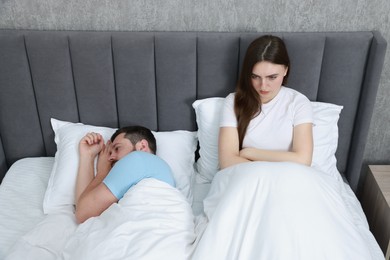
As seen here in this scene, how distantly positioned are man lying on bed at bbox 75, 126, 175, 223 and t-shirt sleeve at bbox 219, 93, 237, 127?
1.04 feet

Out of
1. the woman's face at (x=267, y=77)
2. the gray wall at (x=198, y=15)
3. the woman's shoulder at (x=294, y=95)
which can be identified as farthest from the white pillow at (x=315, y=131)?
the gray wall at (x=198, y=15)

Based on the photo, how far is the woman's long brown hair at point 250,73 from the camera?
A: 1594mm

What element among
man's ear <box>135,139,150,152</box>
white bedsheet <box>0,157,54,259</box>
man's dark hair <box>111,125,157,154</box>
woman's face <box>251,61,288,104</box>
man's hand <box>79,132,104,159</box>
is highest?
woman's face <box>251,61,288,104</box>

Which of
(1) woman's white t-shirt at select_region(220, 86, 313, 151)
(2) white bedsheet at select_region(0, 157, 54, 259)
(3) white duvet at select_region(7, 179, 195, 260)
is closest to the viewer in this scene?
(3) white duvet at select_region(7, 179, 195, 260)

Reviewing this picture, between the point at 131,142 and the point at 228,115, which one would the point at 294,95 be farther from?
the point at 131,142

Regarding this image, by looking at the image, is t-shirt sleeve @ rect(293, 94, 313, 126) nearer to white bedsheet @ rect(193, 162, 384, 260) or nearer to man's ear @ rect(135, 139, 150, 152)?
white bedsheet @ rect(193, 162, 384, 260)

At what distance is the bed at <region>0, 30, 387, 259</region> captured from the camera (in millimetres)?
1757

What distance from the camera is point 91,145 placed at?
1774 millimetres

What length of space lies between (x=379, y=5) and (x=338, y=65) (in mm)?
331

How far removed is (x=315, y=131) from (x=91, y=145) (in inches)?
40.0

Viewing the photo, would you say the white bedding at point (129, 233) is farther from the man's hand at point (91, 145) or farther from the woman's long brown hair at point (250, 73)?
the woman's long brown hair at point (250, 73)

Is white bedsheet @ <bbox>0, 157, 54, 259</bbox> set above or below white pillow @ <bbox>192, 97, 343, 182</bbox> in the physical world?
below

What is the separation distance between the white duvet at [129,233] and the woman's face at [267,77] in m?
0.56

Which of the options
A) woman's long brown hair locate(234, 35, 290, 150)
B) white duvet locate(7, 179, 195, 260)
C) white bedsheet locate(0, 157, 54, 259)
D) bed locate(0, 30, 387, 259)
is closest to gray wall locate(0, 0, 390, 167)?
bed locate(0, 30, 387, 259)
